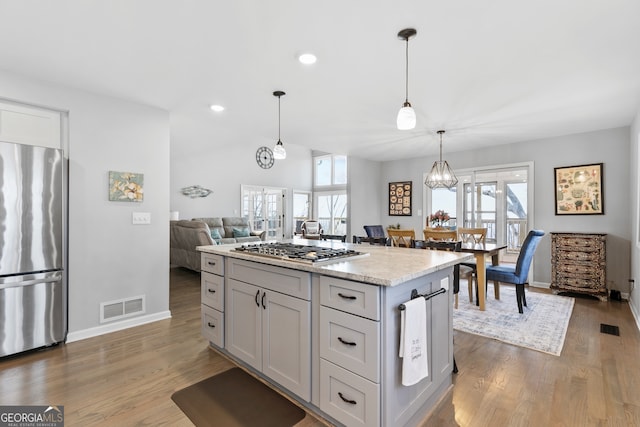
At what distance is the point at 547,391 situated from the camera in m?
2.07

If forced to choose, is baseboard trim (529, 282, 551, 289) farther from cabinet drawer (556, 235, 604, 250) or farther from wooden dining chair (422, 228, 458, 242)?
→ wooden dining chair (422, 228, 458, 242)

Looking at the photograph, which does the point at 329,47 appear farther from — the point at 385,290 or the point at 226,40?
the point at 385,290

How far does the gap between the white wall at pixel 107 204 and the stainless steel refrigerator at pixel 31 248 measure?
0.17 metres

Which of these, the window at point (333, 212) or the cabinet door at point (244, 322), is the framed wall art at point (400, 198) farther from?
the cabinet door at point (244, 322)

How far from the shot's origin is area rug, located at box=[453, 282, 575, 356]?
113 inches

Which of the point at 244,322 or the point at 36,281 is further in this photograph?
the point at 36,281

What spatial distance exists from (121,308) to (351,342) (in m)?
2.74

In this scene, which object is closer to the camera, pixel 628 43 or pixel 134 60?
pixel 628 43

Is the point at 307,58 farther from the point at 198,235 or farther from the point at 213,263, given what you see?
the point at 198,235

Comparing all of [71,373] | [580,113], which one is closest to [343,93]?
[580,113]

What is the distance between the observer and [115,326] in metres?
3.14

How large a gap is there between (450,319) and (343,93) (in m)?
2.28

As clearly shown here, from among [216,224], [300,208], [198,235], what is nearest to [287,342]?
[198,235]

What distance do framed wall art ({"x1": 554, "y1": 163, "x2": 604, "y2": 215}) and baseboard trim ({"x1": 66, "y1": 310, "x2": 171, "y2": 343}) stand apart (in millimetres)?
5750
